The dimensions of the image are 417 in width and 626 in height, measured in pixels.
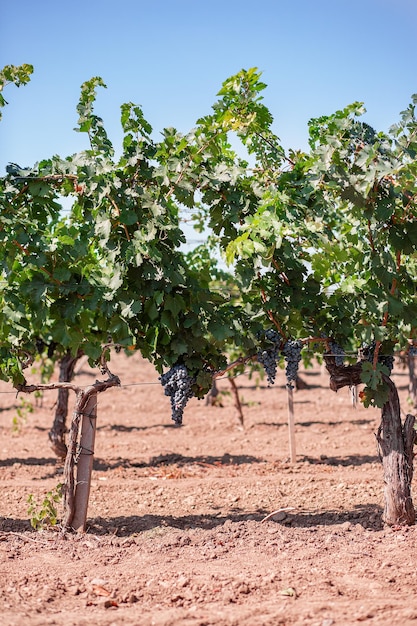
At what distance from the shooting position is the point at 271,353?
6.46 m

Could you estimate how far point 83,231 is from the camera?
6023mm

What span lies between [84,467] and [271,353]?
1.82 metres

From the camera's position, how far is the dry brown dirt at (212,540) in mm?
4594

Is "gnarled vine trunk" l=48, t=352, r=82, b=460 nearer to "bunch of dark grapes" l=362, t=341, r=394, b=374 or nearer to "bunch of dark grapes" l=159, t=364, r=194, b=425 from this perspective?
"bunch of dark grapes" l=159, t=364, r=194, b=425

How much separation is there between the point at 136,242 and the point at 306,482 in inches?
170

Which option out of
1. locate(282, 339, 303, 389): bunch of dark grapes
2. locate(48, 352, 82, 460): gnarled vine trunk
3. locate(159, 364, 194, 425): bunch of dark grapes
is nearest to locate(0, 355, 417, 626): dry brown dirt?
locate(48, 352, 82, 460): gnarled vine trunk

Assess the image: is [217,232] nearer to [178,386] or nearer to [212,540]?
[178,386]

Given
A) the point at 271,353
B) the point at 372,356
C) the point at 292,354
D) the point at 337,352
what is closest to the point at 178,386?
the point at 271,353

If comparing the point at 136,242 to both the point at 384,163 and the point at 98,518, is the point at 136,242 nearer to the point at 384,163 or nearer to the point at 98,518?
the point at 384,163

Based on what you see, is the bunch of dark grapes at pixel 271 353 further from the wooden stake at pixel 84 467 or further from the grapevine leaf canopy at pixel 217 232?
the wooden stake at pixel 84 467

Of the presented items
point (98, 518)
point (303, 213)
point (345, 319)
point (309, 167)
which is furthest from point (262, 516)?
point (309, 167)

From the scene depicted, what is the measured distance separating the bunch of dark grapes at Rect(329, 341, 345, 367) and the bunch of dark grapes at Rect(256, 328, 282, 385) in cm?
46

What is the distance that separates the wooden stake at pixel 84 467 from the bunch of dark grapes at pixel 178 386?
0.65 m

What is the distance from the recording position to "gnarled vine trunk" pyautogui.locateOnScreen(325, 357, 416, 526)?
6.23 m
